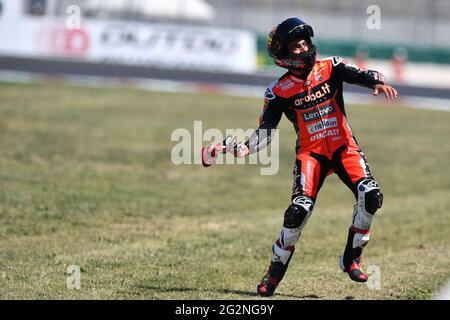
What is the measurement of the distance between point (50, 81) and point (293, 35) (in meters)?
22.9

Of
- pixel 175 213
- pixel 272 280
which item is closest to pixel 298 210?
pixel 272 280

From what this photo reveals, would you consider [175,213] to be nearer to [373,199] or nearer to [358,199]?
[358,199]

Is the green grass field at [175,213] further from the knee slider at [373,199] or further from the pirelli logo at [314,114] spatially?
the pirelli logo at [314,114]

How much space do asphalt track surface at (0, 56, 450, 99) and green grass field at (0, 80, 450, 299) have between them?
8075 millimetres

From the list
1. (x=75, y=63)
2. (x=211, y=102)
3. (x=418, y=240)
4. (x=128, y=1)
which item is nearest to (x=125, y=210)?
(x=418, y=240)

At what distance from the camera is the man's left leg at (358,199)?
25.1 ft

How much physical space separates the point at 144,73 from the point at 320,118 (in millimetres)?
25254

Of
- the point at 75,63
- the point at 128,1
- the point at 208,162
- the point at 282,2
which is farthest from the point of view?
the point at 282,2

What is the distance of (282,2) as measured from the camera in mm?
43312

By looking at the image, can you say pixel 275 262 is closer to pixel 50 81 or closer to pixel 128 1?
pixel 50 81

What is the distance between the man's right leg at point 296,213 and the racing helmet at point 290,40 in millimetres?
876

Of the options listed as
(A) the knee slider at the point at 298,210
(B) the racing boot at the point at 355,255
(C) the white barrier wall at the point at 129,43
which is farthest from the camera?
(C) the white barrier wall at the point at 129,43

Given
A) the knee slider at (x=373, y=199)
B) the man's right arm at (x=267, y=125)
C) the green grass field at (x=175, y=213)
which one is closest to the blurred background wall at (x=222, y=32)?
the green grass field at (x=175, y=213)

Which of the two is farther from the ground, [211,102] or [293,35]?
[293,35]
